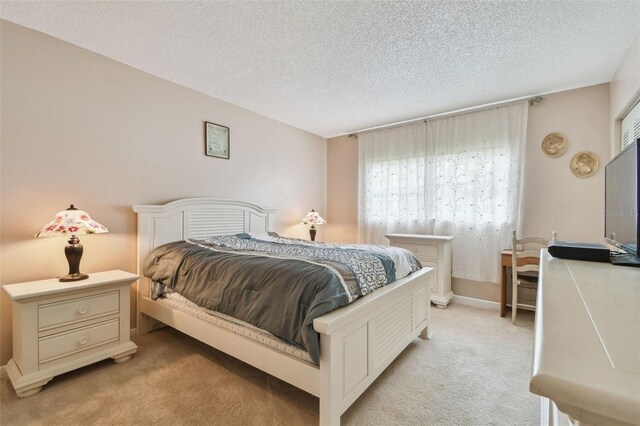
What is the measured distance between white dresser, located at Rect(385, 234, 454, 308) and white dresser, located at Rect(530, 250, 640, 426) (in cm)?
271

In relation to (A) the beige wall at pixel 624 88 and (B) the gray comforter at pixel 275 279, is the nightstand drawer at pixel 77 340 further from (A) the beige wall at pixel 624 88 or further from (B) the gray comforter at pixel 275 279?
(A) the beige wall at pixel 624 88

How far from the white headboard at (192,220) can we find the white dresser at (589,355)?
9.51ft

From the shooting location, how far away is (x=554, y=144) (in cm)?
310

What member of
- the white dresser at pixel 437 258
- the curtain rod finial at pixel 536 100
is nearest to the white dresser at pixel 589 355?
the white dresser at pixel 437 258

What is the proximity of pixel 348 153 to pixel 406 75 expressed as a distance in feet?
6.83

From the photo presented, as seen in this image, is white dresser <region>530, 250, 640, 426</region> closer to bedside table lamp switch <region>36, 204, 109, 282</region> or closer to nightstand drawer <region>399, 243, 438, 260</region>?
bedside table lamp switch <region>36, 204, 109, 282</region>

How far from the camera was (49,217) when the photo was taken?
2223 millimetres

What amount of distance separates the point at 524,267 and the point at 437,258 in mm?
856

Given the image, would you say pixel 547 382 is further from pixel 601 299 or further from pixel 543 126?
pixel 543 126

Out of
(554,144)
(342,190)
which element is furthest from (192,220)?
(554,144)

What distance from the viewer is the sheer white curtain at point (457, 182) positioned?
331 cm

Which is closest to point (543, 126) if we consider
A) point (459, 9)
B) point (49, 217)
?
point (459, 9)

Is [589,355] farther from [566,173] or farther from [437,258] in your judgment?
[566,173]

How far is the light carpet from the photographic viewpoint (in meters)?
1.60
